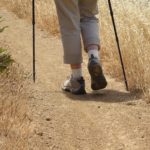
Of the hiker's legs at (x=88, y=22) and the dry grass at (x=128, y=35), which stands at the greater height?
the hiker's legs at (x=88, y=22)

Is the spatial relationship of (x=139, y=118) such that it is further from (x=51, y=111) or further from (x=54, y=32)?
(x=54, y=32)

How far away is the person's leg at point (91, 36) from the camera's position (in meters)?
6.45

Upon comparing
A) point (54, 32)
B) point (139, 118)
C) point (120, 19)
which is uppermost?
point (139, 118)

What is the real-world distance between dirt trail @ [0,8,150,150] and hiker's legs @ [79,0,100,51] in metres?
0.58

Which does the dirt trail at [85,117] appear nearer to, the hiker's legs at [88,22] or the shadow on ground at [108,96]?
the shadow on ground at [108,96]

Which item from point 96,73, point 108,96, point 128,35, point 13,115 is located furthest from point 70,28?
point 13,115

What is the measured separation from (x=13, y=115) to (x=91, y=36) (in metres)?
1.83

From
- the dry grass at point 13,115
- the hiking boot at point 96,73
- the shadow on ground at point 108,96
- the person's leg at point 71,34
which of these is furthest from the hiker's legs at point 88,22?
the dry grass at point 13,115

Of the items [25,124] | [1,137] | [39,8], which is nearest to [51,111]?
[25,124]

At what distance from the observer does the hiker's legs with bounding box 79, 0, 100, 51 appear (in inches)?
262

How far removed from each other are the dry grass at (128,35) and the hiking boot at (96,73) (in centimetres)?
43

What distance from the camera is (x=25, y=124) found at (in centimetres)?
506

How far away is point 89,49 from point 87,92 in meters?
0.51

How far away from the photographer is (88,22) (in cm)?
673
